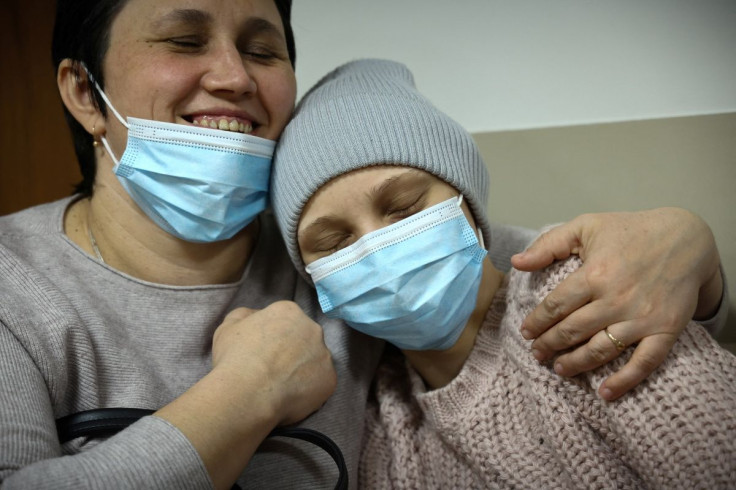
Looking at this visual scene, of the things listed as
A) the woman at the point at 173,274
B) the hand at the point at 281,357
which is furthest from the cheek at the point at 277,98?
the hand at the point at 281,357

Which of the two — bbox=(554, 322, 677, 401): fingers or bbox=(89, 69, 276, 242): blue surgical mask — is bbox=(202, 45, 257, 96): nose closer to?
bbox=(89, 69, 276, 242): blue surgical mask

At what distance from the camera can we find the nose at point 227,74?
112 centimetres

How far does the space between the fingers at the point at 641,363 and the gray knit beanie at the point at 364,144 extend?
0.42 metres

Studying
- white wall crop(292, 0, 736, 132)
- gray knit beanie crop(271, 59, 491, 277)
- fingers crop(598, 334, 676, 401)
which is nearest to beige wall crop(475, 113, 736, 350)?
white wall crop(292, 0, 736, 132)

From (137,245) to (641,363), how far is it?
39.5 inches

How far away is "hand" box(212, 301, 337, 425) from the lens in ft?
3.25

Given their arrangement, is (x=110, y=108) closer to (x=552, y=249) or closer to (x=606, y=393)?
(x=552, y=249)

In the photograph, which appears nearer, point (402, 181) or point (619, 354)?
point (619, 354)

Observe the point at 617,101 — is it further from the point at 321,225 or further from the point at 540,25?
the point at 321,225

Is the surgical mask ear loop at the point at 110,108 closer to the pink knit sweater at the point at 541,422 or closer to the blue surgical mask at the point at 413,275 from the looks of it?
the blue surgical mask at the point at 413,275

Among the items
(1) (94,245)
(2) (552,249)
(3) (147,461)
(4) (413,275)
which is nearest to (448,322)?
(4) (413,275)

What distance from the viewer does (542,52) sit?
1669 millimetres

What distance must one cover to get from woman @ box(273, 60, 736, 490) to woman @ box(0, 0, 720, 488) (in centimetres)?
11

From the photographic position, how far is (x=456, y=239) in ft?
3.48
